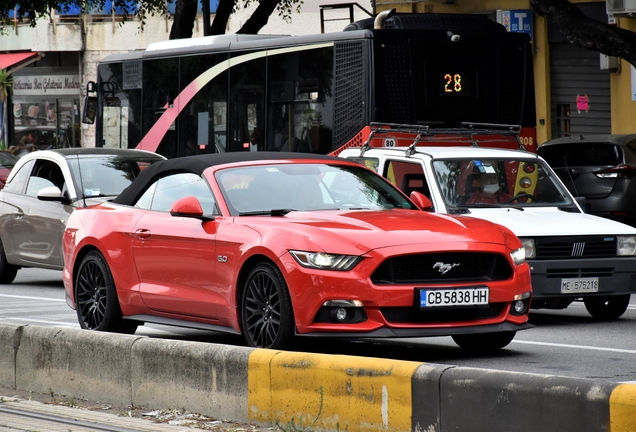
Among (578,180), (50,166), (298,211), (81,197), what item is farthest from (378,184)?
(578,180)

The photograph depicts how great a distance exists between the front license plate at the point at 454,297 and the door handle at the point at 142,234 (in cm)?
249

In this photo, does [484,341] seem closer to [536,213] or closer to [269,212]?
[269,212]

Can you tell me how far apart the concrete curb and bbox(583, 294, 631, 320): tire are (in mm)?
5834

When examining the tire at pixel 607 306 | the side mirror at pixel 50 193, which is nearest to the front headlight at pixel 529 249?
the tire at pixel 607 306

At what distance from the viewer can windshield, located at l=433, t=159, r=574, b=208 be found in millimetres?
13203

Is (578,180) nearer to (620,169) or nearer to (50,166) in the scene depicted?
(620,169)

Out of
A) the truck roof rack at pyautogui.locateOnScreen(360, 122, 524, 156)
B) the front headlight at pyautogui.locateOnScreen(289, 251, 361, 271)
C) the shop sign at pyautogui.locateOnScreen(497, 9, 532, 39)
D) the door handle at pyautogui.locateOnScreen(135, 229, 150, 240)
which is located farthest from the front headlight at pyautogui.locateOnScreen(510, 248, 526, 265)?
the shop sign at pyautogui.locateOnScreen(497, 9, 532, 39)

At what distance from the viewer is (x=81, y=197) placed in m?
15.8

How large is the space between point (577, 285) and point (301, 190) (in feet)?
10.7

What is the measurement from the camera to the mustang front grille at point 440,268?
8953 millimetres

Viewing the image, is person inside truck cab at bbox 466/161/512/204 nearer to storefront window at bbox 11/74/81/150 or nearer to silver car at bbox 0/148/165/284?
silver car at bbox 0/148/165/284

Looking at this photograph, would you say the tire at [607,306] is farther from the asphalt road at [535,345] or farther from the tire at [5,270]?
the tire at [5,270]

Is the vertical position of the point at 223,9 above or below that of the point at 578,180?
above

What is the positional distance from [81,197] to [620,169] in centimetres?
819
